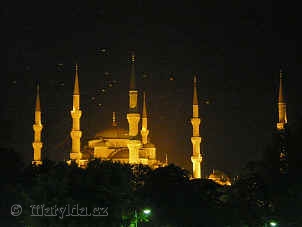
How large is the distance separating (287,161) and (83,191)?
8.04 meters

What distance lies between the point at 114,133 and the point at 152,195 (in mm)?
28462

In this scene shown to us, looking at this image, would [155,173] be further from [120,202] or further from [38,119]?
[38,119]

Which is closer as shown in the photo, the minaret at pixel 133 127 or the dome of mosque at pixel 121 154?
the minaret at pixel 133 127

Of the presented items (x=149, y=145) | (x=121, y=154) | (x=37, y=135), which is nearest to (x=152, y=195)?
(x=37, y=135)

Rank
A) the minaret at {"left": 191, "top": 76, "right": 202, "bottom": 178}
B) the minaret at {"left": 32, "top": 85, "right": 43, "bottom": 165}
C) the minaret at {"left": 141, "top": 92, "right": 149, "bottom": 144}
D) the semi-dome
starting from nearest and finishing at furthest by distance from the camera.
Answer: the minaret at {"left": 32, "top": 85, "right": 43, "bottom": 165} → the minaret at {"left": 191, "top": 76, "right": 202, "bottom": 178} → the semi-dome → the minaret at {"left": 141, "top": 92, "right": 149, "bottom": 144}

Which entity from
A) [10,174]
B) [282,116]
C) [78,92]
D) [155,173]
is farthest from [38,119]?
[10,174]

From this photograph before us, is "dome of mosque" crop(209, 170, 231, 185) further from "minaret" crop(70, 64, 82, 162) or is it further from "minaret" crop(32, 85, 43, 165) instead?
"minaret" crop(32, 85, 43, 165)

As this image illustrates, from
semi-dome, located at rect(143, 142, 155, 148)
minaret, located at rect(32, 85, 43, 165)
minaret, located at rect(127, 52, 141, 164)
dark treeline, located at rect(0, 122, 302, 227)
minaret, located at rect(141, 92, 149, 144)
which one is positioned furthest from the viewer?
minaret, located at rect(141, 92, 149, 144)

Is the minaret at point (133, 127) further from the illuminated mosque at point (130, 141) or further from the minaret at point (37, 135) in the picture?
the minaret at point (37, 135)

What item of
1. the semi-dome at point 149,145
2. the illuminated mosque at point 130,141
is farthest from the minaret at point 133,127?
the semi-dome at point 149,145

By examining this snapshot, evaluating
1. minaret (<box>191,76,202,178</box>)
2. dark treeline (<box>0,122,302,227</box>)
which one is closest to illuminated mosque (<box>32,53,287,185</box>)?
minaret (<box>191,76,202,178</box>)

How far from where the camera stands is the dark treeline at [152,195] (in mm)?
32406

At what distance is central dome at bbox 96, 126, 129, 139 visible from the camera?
225 ft

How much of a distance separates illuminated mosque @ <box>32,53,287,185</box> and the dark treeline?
16.6 m
